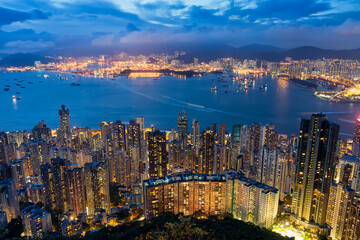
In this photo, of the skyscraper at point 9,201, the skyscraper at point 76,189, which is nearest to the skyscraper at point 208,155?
the skyscraper at point 76,189

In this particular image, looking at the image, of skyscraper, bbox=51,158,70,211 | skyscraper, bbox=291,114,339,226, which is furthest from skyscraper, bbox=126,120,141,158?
skyscraper, bbox=291,114,339,226

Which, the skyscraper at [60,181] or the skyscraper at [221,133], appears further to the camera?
the skyscraper at [221,133]

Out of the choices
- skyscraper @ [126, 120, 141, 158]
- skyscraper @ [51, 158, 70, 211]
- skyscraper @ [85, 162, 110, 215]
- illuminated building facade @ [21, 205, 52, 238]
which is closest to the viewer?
illuminated building facade @ [21, 205, 52, 238]

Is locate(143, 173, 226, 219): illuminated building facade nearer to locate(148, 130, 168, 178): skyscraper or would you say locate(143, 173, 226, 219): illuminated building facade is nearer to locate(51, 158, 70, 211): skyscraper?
locate(148, 130, 168, 178): skyscraper

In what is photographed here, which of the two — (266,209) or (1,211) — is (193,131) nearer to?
(266,209)

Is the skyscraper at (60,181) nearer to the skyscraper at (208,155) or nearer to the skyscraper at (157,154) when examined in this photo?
the skyscraper at (157,154)

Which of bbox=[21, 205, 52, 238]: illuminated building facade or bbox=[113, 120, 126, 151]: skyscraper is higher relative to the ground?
bbox=[113, 120, 126, 151]: skyscraper

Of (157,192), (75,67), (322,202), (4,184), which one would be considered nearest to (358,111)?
(322,202)
